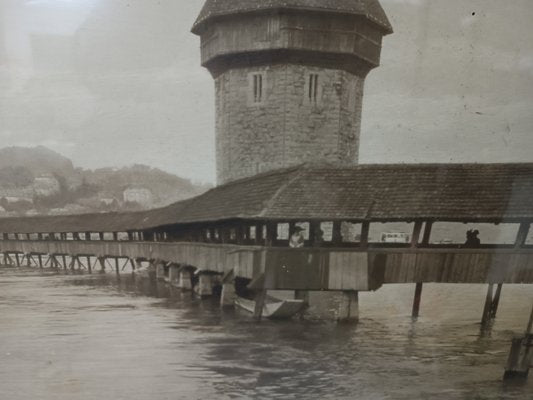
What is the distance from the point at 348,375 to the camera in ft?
28.7

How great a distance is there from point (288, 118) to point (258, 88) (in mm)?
1921

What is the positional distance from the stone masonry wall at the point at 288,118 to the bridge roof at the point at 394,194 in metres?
11.4

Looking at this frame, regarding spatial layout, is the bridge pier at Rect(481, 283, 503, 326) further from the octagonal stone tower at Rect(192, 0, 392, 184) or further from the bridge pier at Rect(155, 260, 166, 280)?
the bridge pier at Rect(155, 260, 166, 280)

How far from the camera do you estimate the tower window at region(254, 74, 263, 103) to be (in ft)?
85.1

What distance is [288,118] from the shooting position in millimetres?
25688

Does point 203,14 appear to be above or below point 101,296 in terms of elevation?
above

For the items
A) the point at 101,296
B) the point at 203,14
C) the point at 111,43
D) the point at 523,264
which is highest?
the point at 203,14

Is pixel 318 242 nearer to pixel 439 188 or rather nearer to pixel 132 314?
pixel 439 188

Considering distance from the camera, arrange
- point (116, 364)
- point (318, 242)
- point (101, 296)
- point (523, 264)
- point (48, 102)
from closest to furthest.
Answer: point (116, 364) < point (523, 264) < point (318, 242) < point (48, 102) < point (101, 296)

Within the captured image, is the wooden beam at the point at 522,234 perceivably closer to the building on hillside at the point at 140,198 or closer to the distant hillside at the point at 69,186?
the distant hillside at the point at 69,186

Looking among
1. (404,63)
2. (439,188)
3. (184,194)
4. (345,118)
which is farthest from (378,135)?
(184,194)

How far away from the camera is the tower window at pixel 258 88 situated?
25938 millimetres

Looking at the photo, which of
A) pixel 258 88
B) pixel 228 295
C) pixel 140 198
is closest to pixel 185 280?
pixel 228 295

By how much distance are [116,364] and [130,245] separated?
22.0 metres
